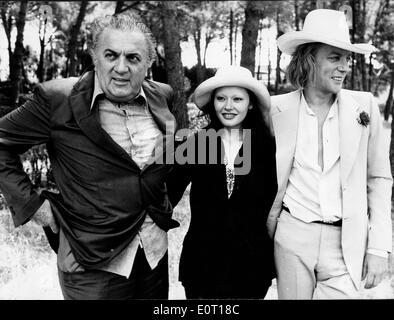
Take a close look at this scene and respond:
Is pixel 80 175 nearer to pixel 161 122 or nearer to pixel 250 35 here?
pixel 161 122

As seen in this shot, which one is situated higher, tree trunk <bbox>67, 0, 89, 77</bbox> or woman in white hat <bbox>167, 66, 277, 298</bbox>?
tree trunk <bbox>67, 0, 89, 77</bbox>

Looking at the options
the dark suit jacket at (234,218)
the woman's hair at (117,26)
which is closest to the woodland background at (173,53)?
the woman's hair at (117,26)

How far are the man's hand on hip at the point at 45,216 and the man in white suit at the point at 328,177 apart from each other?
2.82 ft

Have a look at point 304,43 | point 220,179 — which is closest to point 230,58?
point 304,43

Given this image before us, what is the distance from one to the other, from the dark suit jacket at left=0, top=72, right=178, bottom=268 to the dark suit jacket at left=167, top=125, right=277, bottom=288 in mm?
179

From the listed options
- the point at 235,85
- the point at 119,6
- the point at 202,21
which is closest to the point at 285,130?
the point at 235,85

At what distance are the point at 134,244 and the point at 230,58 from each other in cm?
129

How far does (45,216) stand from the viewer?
1.65 meters

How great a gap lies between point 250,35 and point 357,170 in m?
1.60

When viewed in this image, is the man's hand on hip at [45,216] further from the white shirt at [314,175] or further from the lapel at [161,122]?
the white shirt at [314,175]

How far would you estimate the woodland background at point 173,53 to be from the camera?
2451mm

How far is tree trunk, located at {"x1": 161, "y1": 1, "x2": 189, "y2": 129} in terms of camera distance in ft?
11.6

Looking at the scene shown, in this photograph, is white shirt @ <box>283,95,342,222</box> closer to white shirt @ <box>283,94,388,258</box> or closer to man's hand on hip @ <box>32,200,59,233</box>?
white shirt @ <box>283,94,388,258</box>

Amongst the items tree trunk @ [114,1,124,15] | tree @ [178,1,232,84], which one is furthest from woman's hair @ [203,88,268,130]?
tree trunk @ [114,1,124,15]
